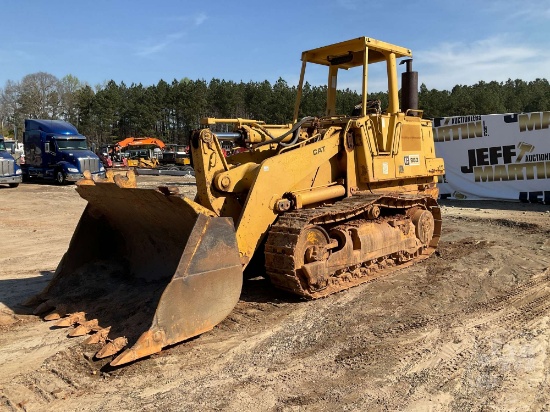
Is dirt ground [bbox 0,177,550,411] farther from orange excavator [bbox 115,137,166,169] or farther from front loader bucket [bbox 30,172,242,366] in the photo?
orange excavator [bbox 115,137,166,169]

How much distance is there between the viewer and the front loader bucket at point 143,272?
427 centimetres

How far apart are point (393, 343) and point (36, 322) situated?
12.1 feet

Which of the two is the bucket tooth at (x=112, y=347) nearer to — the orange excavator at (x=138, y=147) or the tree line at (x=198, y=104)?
the orange excavator at (x=138, y=147)

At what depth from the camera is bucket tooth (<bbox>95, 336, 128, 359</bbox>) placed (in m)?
4.11

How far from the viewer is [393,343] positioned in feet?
14.8

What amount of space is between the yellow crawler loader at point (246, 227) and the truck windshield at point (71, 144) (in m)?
17.6

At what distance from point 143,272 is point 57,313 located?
1089 mm

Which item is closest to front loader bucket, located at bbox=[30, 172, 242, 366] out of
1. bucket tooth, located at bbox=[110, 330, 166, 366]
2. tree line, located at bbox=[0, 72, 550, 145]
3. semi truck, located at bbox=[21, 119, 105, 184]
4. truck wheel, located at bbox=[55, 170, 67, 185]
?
bucket tooth, located at bbox=[110, 330, 166, 366]

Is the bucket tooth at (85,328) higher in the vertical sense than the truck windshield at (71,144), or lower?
lower

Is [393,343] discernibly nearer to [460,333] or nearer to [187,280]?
[460,333]

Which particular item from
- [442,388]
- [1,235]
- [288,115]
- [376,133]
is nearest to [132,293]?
[442,388]

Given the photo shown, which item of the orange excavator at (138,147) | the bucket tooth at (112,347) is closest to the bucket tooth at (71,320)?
the bucket tooth at (112,347)

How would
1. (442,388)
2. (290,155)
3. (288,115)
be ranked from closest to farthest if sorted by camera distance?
(442,388) < (290,155) < (288,115)

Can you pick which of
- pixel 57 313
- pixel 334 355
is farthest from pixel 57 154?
pixel 334 355
